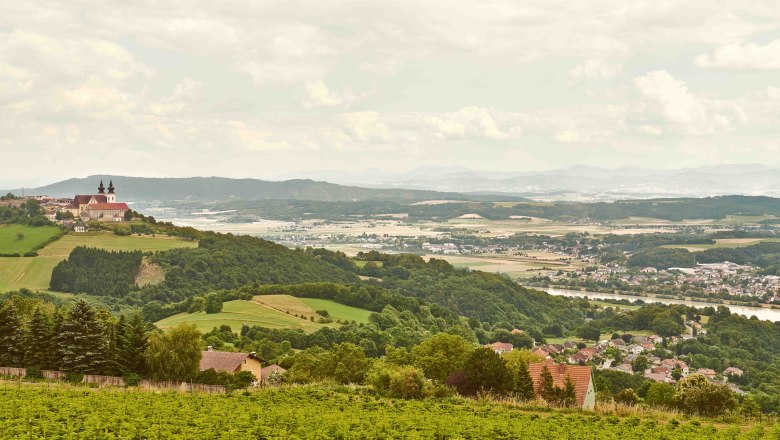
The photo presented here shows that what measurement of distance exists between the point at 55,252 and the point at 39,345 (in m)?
85.9

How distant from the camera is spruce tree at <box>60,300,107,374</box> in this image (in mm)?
46938

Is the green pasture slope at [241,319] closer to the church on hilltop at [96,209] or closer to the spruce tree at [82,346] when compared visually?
the spruce tree at [82,346]

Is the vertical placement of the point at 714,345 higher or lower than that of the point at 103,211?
lower

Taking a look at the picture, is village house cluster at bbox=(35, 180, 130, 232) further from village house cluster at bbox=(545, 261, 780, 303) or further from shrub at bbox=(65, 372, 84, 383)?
shrub at bbox=(65, 372, 84, 383)

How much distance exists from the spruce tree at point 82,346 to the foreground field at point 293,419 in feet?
24.0

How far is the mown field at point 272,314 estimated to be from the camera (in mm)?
88375

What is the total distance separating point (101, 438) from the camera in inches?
1007

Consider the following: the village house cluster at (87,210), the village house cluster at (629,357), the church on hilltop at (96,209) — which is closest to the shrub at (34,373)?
the village house cluster at (629,357)

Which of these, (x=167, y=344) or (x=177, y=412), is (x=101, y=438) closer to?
(x=177, y=412)

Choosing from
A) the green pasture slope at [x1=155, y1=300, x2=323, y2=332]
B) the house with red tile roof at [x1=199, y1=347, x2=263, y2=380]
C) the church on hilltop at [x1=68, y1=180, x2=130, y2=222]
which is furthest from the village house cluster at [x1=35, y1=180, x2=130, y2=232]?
the house with red tile roof at [x1=199, y1=347, x2=263, y2=380]

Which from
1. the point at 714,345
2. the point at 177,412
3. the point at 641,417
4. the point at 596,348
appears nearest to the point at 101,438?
the point at 177,412

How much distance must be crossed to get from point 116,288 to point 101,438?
322ft

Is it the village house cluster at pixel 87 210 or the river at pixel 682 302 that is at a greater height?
the village house cluster at pixel 87 210

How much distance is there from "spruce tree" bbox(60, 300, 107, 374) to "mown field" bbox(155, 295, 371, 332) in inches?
1339
